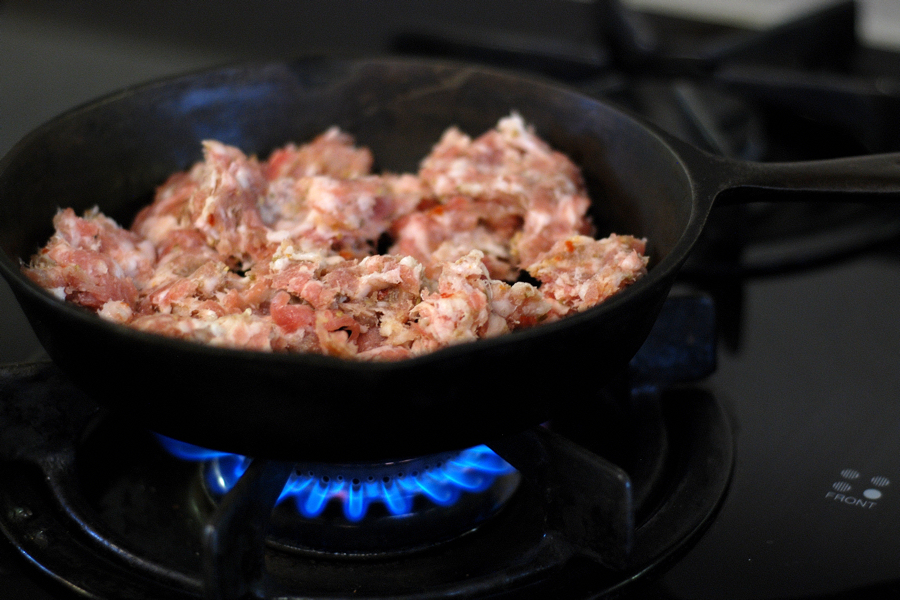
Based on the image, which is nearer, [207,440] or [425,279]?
[207,440]

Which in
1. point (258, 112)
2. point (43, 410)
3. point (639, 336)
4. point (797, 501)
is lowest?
point (797, 501)

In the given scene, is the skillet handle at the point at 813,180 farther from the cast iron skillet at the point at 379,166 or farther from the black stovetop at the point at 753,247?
the black stovetop at the point at 753,247

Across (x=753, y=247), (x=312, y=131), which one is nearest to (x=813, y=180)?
(x=753, y=247)

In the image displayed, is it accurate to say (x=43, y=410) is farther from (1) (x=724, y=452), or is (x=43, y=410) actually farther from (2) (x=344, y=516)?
(1) (x=724, y=452)

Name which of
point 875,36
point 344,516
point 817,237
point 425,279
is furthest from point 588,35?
point 344,516

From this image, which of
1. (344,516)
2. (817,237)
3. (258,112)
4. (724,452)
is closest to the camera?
(344,516)

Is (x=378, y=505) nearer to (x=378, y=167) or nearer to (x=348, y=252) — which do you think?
(x=348, y=252)
